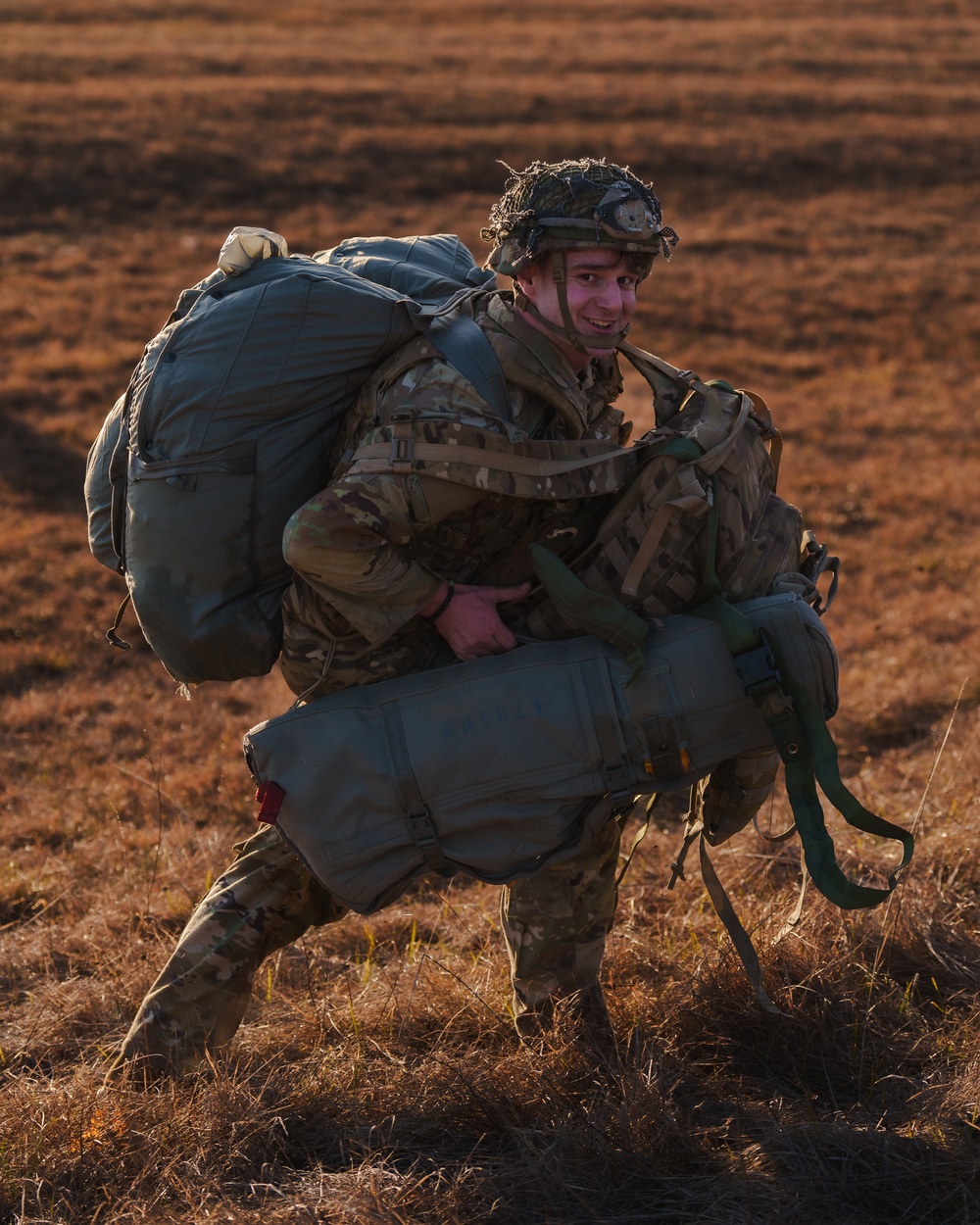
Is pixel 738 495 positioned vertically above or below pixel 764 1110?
above

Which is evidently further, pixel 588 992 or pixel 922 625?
pixel 922 625

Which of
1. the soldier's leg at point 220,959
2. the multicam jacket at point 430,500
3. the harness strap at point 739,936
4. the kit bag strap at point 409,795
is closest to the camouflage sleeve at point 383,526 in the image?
the multicam jacket at point 430,500

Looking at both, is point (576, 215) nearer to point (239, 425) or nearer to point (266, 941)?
point (239, 425)

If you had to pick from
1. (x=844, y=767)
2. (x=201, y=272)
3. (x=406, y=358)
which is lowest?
(x=844, y=767)

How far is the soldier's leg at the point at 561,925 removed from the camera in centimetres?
372

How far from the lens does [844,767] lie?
5.99 m

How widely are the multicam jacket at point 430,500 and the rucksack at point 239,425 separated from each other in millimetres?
78

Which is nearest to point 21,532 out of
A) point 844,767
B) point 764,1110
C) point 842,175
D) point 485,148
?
point 844,767

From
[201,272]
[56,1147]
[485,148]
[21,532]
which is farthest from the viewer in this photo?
[485,148]

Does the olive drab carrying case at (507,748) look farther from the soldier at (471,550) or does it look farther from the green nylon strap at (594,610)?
the soldier at (471,550)

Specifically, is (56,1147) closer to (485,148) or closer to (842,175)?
(485,148)

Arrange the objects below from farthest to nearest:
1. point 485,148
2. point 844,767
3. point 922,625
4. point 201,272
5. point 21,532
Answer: point 485,148 < point 201,272 < point 21,532 < point 922,625 < point 844,767

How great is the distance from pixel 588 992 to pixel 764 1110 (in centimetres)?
60

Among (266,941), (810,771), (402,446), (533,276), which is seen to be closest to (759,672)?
(810,771)
